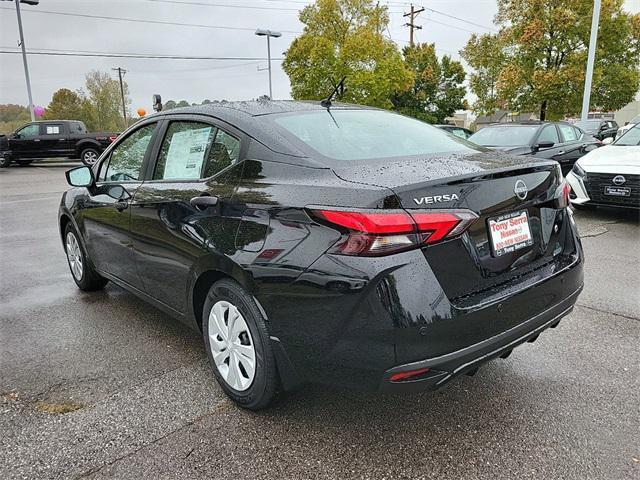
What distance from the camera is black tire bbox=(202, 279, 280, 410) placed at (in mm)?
2340

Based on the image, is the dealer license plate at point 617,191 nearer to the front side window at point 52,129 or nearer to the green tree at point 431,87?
the front side window at point 52,129

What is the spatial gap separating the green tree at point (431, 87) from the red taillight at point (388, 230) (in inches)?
1555

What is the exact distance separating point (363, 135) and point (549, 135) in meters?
7.95

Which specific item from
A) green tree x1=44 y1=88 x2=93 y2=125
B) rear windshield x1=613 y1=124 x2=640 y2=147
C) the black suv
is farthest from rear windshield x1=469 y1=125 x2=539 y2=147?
green tree x1=44 y1=88 x2=93 y2=125

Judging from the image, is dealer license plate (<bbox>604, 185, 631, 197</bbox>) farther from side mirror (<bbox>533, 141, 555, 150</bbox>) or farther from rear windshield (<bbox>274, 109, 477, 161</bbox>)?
rear windshield (<bbox>274, 109, 477, 161</bbox>)

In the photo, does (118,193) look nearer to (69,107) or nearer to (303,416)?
(303,416)

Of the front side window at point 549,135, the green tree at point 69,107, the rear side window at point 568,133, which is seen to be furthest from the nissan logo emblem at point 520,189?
the green tree at point 69,107

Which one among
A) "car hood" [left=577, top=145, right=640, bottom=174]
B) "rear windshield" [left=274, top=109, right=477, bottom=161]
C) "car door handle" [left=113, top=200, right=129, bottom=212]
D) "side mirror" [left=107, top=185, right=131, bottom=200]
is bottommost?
"car hood" [left=577, top=145, right=640, bottom=174]

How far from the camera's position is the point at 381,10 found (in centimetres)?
3122

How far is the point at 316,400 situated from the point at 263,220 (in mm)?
1082

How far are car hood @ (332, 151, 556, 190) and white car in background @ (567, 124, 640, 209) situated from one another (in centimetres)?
492

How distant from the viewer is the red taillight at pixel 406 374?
1.97 metres

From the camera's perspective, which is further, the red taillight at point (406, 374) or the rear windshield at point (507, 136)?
the rear windshield at point (507, 136)

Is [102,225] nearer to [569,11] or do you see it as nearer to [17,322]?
[17,322]
